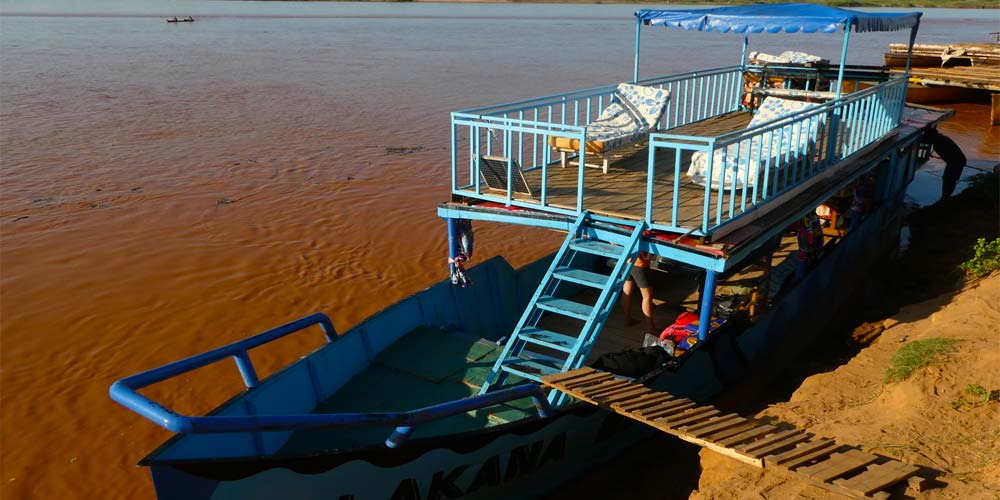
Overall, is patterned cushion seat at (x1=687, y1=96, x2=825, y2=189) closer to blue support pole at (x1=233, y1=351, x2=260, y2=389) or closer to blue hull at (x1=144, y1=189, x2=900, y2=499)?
blue hull at (x1=144, y1=189, x2=900, y2=499)

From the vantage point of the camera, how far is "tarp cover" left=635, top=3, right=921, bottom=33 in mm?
8875

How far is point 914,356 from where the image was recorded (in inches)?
257

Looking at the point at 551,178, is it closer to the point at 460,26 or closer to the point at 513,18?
the point at 460,26

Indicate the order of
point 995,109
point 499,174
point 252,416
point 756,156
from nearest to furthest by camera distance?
Answer: point 252,416
point 499,174
point 756,156
point 995,109

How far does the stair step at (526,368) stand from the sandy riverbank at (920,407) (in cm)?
146

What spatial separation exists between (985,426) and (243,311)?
8.47m

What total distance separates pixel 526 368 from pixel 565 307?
25.2 inches

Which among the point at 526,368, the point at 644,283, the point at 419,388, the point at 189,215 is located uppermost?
the point at 644,283

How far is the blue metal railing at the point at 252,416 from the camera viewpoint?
150 inches

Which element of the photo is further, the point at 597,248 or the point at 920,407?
the point at 597,248

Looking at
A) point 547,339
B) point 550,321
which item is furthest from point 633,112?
point 547,339

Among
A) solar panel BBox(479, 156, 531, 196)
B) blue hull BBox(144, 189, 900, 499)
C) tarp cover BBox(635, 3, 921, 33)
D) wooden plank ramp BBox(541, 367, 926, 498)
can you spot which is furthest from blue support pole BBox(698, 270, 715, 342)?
tarp cover BBox(635, 3, 921, 33)

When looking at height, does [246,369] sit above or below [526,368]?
above

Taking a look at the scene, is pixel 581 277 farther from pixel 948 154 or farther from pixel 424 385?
pixel 948 154
